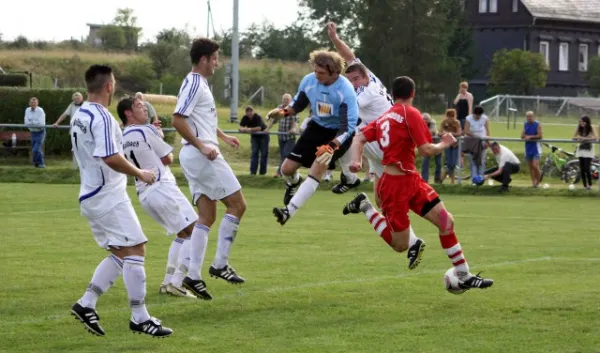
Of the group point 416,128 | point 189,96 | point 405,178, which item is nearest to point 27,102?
point 189,96

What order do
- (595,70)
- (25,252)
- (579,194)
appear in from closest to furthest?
(25,252), (579,194), (595,70)

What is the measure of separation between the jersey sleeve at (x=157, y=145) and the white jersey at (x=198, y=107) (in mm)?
461

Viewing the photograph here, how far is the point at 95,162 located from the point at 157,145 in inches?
90.5

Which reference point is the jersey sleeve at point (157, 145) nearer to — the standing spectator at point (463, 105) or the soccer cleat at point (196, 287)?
the soccer cleat at point (196, 287)

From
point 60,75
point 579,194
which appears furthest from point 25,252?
point 60,75

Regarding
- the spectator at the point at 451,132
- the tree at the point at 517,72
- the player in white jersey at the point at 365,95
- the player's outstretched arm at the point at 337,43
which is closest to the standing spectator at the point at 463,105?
the spectator at the point at 451,132

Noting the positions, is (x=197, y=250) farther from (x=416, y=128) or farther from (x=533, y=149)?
(x=533, y=149)

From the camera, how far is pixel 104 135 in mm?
8688

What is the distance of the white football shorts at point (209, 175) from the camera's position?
1096cm

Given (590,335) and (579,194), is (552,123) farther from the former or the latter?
(590,335)

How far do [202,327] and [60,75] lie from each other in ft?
171

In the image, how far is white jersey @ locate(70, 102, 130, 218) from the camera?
8773mm

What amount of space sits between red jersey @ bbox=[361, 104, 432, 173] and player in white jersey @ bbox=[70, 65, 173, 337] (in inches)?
110

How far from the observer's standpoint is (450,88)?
226 ft
